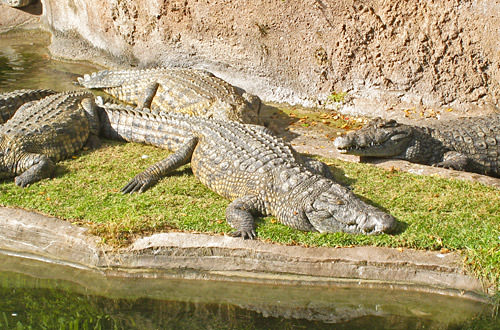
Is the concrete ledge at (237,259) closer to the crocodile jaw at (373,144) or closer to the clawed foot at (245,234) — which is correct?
the clawed foot at (245,234)

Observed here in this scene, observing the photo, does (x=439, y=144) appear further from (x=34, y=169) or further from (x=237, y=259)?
(x=34, y=169)

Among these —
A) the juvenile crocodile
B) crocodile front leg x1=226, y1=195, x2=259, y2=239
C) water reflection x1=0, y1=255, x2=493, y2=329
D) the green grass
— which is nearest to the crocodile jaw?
the green grass

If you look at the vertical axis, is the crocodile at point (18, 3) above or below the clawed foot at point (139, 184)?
above

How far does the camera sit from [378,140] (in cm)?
695

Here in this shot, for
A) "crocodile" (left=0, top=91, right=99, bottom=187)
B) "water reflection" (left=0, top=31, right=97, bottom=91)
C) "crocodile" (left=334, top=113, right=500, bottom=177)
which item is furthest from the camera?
"water reflection" (left=0, top=31, right=97, bottom=91)

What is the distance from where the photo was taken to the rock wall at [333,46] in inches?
307

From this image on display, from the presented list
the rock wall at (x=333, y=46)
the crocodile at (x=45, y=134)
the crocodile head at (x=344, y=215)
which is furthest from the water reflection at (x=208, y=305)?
the rock wall at (x=333, y=46)

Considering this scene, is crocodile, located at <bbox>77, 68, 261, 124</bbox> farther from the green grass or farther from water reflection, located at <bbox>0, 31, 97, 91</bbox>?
the green grass

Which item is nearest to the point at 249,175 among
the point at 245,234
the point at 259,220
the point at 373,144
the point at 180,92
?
the point at 259,220

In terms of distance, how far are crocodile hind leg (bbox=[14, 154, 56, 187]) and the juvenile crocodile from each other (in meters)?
1.67

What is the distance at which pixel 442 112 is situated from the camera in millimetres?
8125

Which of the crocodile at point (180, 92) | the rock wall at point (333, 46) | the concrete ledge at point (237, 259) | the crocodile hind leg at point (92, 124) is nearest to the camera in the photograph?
the concrete ledge at point (237, 259)

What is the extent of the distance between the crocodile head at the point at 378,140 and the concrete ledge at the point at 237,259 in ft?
7.51

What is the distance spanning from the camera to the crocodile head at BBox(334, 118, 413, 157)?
686 cm
